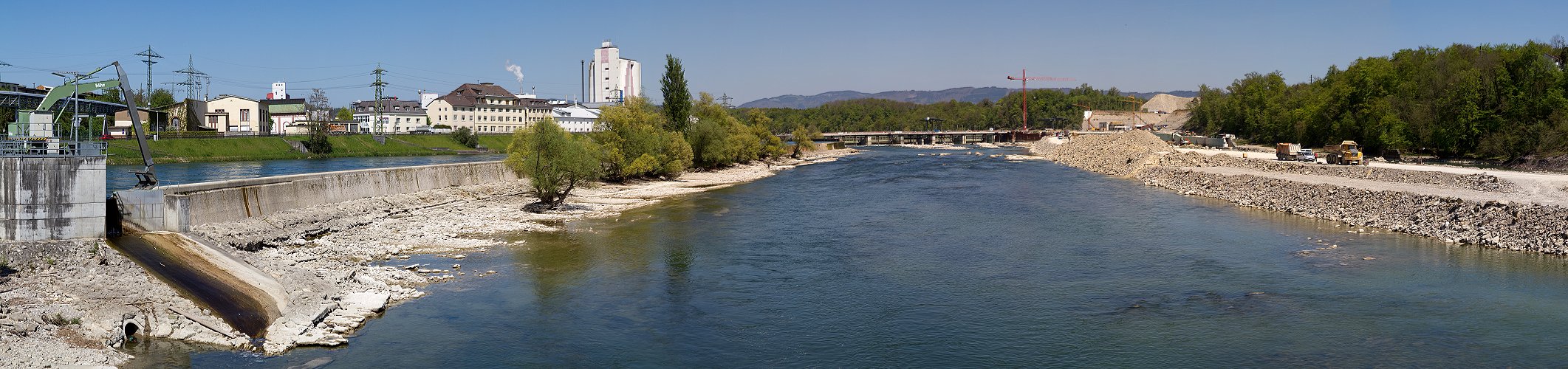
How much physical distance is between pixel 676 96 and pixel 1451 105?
52816 millimetres

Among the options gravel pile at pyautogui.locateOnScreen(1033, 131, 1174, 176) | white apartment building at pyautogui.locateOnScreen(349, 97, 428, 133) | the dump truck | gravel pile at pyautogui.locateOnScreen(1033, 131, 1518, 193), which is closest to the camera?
gravel pile at pyautogui.locateOnScreen(1033, 131, 1518, 193)

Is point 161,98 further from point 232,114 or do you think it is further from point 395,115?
point 395,115

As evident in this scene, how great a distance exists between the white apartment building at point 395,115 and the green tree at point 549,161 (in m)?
101

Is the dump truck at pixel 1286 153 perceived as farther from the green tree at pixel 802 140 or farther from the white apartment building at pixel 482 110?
the white apartment building at pixel 482 110

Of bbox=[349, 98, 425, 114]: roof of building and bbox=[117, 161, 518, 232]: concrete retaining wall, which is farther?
bbox=[349, 98, 425, 114]: roof of building

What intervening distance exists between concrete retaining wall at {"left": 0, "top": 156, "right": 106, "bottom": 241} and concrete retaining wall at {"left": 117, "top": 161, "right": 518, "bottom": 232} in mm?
1429

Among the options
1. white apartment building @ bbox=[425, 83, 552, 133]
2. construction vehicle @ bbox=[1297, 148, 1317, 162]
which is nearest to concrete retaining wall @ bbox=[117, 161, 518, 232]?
construction vehicle @ bbox=[1297, 148, 1317, 162]

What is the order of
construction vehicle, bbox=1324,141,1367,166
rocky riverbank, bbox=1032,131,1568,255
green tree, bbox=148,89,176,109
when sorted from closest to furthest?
rocky riverbank, bbox=1032,131,1568,255 < construction vehicle, bbox=1324,141,1367,166 < green tree, bbox=148,89,176,109

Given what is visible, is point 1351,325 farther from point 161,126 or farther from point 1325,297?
point 161,126

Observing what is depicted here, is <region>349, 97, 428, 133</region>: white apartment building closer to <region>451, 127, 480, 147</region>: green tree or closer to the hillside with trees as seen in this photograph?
<region>451, 127, 480, 147</region>: green tree

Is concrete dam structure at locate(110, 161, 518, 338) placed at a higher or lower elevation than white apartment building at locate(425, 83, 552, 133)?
lower

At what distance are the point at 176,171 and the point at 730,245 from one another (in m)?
47.5

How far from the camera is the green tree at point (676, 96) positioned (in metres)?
68.2

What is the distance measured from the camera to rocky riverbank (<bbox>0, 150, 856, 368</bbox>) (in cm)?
1495
